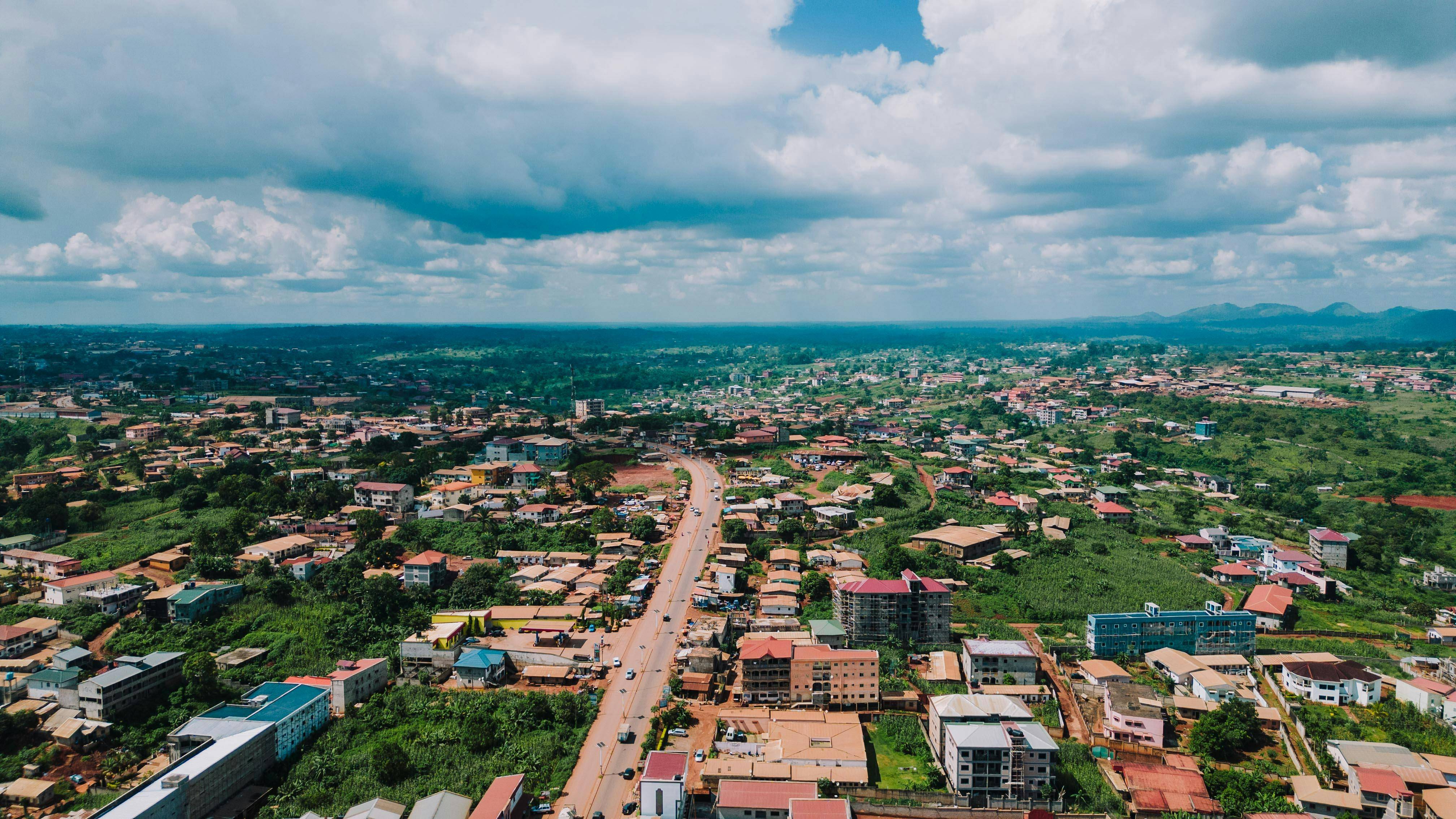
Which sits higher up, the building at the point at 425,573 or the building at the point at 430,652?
the building at the point at 425,573

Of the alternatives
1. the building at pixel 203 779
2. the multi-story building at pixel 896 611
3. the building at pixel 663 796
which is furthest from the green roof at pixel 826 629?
the building at pixel 203 779

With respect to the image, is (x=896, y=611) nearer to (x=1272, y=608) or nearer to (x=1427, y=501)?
(x=1272, y=608)

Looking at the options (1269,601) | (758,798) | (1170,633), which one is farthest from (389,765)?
(1269,601)

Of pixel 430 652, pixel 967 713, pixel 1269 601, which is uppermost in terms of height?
A: pixel 967 713

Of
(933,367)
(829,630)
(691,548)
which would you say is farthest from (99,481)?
(933,367)

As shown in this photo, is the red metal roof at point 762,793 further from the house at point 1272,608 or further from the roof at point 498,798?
the house at point 1272,608
